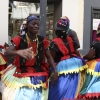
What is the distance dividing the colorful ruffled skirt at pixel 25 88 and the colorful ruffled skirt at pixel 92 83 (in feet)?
2.69

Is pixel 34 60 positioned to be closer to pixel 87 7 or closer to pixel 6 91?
pixel 6 91

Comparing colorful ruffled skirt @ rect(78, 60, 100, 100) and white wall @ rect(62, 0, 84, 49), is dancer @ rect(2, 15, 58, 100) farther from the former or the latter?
white wall @ rect(62, 0, 84, 49)

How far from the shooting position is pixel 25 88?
3.84 meters

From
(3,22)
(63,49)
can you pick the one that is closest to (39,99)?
(63,49)

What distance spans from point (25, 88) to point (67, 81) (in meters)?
0.94

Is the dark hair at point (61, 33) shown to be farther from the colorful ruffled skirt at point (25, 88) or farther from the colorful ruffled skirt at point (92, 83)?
the colorful ruffled skirt at point (25, 88)

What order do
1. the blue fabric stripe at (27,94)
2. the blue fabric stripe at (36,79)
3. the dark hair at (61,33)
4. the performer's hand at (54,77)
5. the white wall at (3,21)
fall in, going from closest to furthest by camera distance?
the blue fabric stripe at (27,94) < the blue fabric stripe at (36,79) < the performer's hand at (54,77) < the dark hair at (61,33) < the white wall at (3,21)

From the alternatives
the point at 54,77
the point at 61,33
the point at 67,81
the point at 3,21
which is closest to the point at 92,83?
the point at 67,81

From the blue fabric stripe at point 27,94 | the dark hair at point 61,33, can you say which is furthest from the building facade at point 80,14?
the blue fabric stripe at point 27,94

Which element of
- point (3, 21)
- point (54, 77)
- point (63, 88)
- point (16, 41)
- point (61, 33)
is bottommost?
point (63, 88)

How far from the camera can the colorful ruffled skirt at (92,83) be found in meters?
4.41

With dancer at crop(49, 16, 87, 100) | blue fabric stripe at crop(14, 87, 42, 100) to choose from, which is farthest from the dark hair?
blue fabric stripe at crop(14, 87, 42, 100)

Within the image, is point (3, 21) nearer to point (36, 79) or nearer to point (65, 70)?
point (65, 70)

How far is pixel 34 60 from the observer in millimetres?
3943
